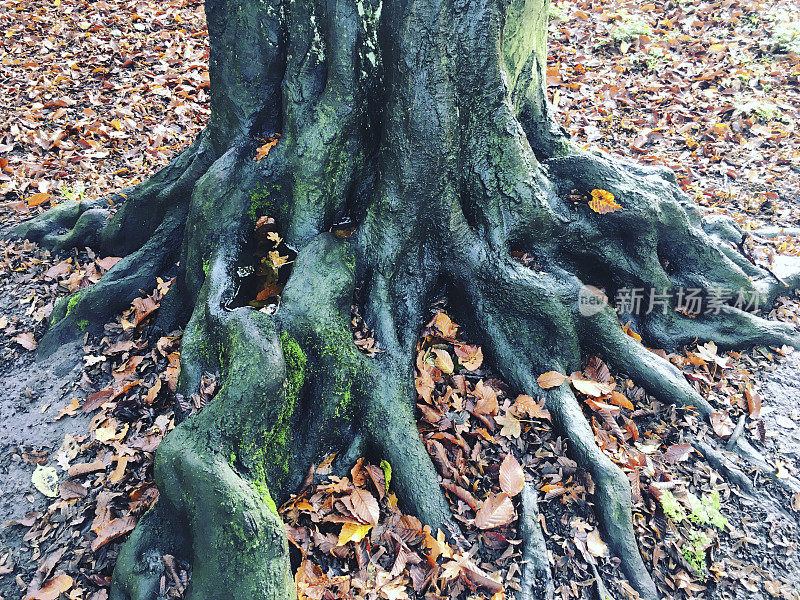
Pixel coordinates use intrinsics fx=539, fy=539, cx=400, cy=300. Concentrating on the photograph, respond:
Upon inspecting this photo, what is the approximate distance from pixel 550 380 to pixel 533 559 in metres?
1.13

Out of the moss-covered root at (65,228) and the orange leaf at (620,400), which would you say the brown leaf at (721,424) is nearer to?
the orange leaf at (620,400)

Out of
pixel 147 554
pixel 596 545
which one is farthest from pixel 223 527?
pixel 596 545

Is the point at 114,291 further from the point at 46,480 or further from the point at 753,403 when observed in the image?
the point at 753,403

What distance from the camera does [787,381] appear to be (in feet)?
13.3

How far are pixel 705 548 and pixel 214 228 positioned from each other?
3.62 metres

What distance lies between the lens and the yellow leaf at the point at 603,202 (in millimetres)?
3947

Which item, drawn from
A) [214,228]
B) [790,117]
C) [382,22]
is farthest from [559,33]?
[214,228]

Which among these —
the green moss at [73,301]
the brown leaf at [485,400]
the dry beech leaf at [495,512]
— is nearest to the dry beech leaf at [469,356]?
the brown leaf at [485,400]

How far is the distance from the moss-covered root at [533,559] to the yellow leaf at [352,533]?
881 mm

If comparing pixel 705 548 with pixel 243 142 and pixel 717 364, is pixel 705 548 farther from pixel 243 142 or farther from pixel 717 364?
pixel 243 142

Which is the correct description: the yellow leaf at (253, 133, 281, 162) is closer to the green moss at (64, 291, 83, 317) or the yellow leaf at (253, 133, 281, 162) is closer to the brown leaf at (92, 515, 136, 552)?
the green moss at (64, 291, 83, 317)

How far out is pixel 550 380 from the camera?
3613 millimetres

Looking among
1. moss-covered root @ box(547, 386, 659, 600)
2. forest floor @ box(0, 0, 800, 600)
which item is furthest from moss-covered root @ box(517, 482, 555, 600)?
moss-covered root @ box(547, 386, 659, 600)

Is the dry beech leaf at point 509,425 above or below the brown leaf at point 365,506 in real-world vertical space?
above
